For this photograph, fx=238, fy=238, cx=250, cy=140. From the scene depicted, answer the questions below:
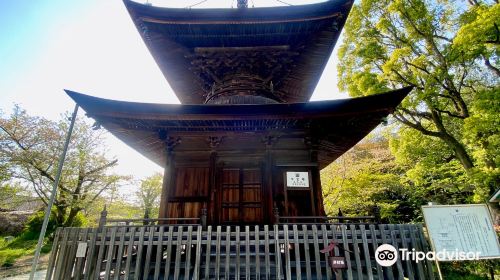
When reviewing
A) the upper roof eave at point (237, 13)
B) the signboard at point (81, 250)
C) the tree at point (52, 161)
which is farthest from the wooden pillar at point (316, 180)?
the tree at point (52, 161)

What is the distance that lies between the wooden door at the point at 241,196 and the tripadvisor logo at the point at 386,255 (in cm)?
290

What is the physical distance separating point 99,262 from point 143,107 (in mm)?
3509


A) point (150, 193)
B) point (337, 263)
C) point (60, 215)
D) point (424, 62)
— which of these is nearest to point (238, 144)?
point (337, 263)

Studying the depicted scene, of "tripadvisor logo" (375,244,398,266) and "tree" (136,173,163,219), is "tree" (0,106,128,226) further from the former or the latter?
"tripadvisor logo" (375,244,398,266)

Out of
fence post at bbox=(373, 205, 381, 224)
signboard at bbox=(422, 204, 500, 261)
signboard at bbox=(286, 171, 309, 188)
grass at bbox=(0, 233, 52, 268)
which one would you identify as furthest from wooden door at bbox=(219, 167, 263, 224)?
grass at bbox=(0, 233, 52, 268)

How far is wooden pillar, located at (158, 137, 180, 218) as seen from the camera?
22.2ft

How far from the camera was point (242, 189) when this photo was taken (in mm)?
6957

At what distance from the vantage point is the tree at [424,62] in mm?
11969

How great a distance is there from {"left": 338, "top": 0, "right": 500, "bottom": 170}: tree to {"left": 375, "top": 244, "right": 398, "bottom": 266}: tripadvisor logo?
399 inches

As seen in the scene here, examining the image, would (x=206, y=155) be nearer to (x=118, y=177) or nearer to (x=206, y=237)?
(x=206, y=237)

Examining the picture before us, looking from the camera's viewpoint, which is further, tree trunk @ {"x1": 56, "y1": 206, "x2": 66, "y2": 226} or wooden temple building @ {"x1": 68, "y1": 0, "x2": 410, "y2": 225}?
tree trunk @ {"x1": 56, "y1": 206, "x2": 66, "y2": 226}

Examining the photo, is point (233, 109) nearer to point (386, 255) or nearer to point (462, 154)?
point (386, 255)

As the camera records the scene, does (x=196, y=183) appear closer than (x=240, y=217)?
No

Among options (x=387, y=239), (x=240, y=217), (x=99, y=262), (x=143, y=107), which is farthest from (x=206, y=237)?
(x=387, y=239)
